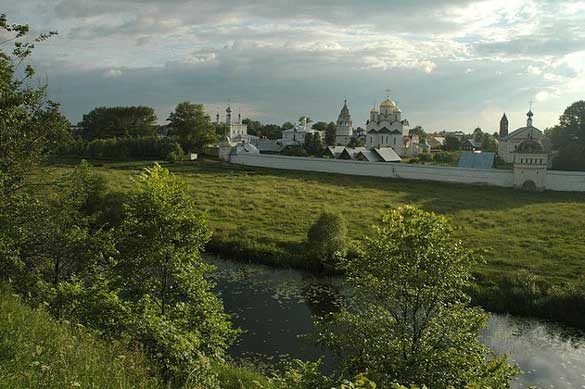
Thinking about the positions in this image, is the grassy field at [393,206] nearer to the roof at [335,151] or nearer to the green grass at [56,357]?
the roof at [335,151]

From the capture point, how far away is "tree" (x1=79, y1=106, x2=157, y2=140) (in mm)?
87750

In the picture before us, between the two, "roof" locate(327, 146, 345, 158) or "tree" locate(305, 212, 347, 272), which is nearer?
"tree" locate(305, 212, 347, 272)

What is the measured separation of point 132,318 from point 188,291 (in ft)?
6.41

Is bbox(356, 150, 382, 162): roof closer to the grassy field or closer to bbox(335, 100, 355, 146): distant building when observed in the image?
the grassy field

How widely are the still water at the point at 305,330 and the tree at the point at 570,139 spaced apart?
129 feet

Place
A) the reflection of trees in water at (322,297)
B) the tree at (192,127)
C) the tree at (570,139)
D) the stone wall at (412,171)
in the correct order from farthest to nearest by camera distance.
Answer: the tree at (192,127) → the tree at (570,139) → the stone wall at (412,171) → the reflection of trees in water at (322,297)

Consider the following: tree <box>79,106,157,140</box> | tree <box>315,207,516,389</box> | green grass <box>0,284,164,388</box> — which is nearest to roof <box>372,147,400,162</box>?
tree <box>79,106,157,140</box>

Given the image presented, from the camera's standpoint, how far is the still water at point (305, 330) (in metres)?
14.6

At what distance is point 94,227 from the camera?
27688mm

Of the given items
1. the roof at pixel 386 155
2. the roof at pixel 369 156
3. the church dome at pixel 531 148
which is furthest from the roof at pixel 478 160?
the roof at pixel 369 156

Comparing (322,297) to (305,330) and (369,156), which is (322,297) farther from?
(369,156)

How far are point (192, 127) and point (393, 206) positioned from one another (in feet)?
154

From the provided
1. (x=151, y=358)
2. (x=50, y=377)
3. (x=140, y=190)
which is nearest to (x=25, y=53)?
(x=140, y=190)

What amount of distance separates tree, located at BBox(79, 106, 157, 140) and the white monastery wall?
98.8 ft
